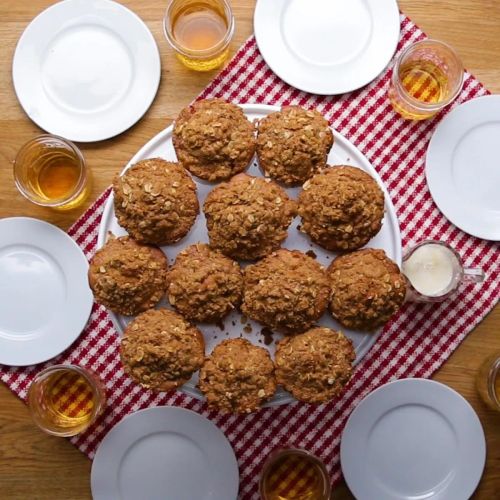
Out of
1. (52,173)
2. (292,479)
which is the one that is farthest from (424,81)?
(292,479)

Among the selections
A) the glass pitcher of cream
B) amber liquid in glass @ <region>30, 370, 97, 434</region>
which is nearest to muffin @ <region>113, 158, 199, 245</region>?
amber liquid in glass @ <region>30, 370, 97, 434</region>

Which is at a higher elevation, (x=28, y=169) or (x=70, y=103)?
(x=70, y=103)

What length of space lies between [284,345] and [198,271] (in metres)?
0.33

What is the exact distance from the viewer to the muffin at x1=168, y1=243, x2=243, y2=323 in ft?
6.24

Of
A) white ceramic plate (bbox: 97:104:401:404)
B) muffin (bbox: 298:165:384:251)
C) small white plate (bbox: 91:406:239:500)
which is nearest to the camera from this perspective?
muffin (bbox: 298:165:384:251)

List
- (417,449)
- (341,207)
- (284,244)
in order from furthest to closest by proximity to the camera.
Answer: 1. (417,449)
2. (284,244)
3. (341,207)

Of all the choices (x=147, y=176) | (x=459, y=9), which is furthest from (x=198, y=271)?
(x=459, y=9)

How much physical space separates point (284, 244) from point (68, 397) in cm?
87

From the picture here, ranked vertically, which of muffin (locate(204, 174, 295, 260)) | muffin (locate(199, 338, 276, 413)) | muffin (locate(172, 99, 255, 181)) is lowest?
muffin (locate(199, 338, 276, 413))

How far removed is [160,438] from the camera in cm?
220

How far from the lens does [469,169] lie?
2.21 m

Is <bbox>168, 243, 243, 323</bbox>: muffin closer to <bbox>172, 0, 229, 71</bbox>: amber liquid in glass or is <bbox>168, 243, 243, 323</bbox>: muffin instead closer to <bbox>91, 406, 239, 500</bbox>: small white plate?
<bbox>91, 406, 239, 500</bbox>: small white plate

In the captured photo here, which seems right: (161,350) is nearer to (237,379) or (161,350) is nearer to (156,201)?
(237,379)

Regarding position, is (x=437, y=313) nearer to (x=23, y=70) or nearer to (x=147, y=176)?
(x=147, y=176)
